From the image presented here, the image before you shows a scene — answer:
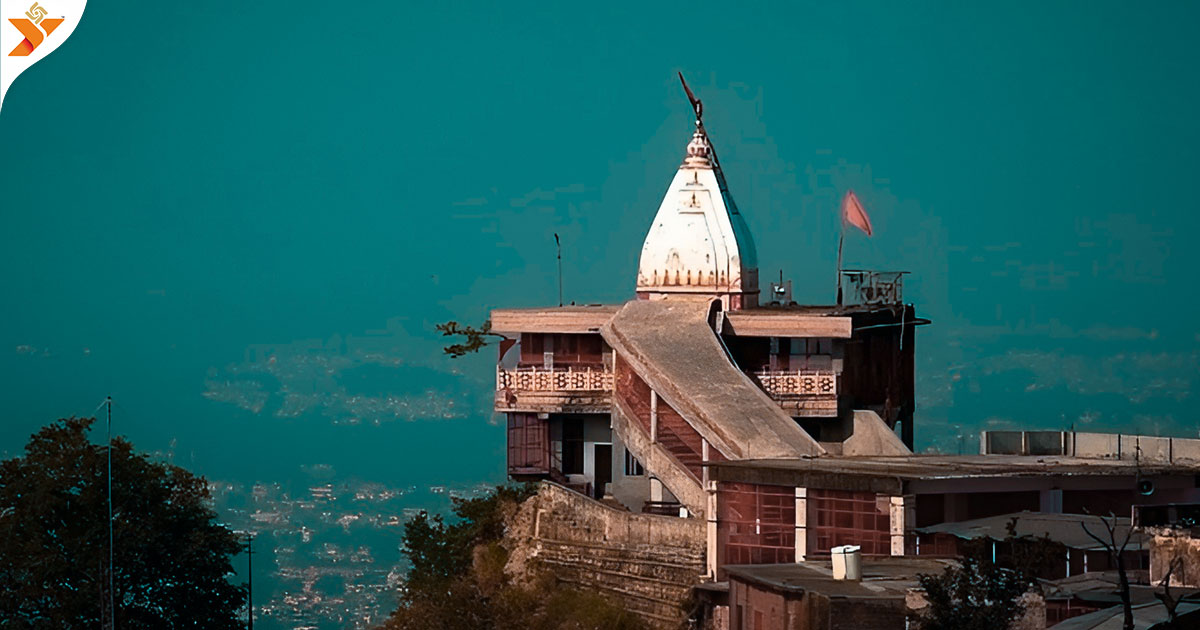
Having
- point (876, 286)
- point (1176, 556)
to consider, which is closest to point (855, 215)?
point (876, 286)

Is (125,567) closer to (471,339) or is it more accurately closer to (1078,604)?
(471,339)

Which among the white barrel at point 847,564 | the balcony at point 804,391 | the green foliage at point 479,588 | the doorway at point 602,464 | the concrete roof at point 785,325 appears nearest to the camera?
the white barrel at point 847,564

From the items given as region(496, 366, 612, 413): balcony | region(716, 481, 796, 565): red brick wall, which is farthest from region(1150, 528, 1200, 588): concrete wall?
region(496, 366, 612, 413): balcony

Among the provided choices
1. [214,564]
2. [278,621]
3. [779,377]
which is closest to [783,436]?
[779,377]

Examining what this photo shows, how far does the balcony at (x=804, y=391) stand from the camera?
2741 inches

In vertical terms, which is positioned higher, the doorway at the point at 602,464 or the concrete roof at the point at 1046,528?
the doorway at the point at 602,464

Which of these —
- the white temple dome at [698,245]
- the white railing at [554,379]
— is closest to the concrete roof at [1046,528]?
the white railing at [554,379]

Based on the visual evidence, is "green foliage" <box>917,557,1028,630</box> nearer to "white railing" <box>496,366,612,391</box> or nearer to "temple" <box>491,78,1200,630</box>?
"temple" <box>491,78,1200,630</box>

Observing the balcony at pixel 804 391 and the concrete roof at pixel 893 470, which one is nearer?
the concrete roof at pixel 893 470

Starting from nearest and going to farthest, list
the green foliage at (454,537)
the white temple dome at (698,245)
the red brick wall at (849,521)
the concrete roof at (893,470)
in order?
the red brick wall at (849,521) → the concrete roof at (893,470) → the green foliage at (454,537) → the white temple dome at (698,245)

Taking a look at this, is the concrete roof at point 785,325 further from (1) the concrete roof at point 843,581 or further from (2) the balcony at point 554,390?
(1) the concrete roof at point 843,581

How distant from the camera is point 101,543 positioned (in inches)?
2859

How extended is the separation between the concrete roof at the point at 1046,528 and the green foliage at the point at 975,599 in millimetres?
5497

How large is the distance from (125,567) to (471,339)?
34.2ft
